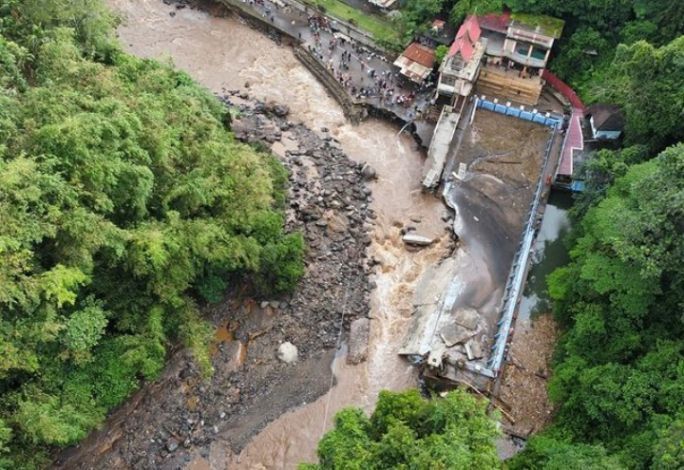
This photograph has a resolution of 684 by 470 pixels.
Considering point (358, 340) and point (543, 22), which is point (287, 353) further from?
point (543, 22)

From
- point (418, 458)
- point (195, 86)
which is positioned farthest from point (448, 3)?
point (418, 458)

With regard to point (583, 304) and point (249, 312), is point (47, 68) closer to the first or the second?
point (249, 312)

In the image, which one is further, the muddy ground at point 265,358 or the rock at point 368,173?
the rock at point 368,173

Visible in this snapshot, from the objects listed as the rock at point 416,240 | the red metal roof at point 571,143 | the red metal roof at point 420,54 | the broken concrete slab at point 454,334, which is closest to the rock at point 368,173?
the rock at point 416,240

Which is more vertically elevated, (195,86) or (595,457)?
(195,86)

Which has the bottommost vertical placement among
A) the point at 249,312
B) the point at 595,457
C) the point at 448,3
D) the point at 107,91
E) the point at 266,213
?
the point at 249,312

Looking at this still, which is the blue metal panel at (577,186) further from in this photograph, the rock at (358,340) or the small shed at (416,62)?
the rock at (358,340)

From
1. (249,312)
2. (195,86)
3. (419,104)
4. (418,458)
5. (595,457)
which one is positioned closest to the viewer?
(418,458)
